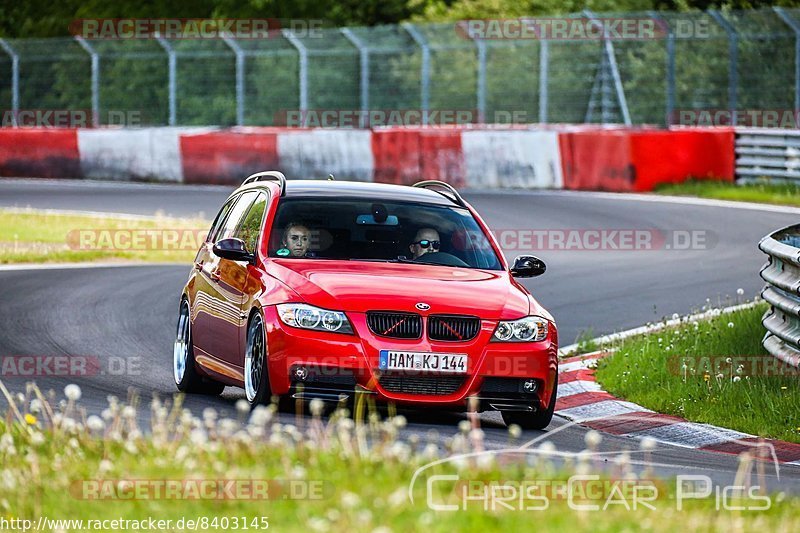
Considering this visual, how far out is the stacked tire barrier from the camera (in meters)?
28.3

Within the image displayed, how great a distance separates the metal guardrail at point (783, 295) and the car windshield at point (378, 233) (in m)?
2.04

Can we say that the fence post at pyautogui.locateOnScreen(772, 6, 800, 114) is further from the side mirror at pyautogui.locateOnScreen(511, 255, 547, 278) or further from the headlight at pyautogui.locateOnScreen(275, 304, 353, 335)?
the headlight at pyautogui.locateOnScreen(275, 304, 353, 335)

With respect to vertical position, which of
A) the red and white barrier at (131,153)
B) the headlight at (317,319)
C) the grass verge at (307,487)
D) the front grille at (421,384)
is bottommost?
the red and white barrier at (131,153)

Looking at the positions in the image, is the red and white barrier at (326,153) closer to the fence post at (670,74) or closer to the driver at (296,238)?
the fence post at (670,74)

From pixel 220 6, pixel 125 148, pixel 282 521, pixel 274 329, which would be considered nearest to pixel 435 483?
pixel 282 521

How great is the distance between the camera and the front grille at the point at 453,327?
33.1 feet

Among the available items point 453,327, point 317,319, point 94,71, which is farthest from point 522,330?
point 94,71

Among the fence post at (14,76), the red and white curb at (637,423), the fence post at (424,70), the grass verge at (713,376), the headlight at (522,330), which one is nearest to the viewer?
the headlight at (522,330)

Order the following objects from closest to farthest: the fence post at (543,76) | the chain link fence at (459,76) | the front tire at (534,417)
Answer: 1. the front tire at (534,417)
2. the chain link fence at (459,76)
3. the fence post at (543,76)

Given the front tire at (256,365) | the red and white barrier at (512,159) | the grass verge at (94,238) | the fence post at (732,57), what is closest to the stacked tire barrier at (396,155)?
the red and white barrier at (512,159)

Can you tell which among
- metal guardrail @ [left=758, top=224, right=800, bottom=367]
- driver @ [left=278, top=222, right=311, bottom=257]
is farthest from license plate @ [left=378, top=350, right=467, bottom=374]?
metal guardrail @ [left=758, top=224, right=800, bottom=367]

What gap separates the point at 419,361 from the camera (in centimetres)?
997

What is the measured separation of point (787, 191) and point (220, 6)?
28612mm

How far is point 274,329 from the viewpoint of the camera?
396 inches
